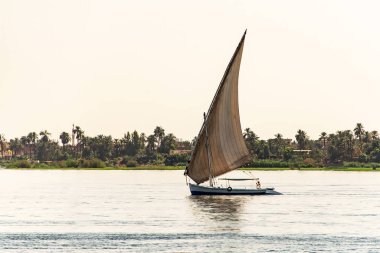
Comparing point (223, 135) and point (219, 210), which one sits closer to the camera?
point (219, 210)

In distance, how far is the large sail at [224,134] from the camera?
104 meters

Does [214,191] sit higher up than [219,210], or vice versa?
[214,191]

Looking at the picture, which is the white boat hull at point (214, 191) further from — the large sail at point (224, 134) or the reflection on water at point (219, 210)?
the large sail at point (224, 134)

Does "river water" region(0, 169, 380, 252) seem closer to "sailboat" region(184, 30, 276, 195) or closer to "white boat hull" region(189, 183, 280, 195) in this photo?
"white boat hull" region(189, 183, 280, 195)

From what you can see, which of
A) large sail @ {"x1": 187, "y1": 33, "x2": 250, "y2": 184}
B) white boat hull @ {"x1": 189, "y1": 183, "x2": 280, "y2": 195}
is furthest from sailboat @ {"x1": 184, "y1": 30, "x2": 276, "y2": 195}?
white boat hull @ {"x1": 189, "y1": 183, "x2": 280, "y2": 195}

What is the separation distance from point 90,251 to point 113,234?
9183 mm

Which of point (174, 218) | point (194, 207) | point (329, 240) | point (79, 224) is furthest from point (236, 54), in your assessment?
point (329, 240)

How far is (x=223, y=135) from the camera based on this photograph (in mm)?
105500

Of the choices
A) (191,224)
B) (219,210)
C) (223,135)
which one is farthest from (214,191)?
(191,224)

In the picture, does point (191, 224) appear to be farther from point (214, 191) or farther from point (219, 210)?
point (214, 191)

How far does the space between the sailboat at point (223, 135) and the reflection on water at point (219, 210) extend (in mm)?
2733

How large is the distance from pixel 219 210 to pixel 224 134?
16.8 metres

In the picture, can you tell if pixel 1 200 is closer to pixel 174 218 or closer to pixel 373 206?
pixel 174 218

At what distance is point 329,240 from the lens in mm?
64875
